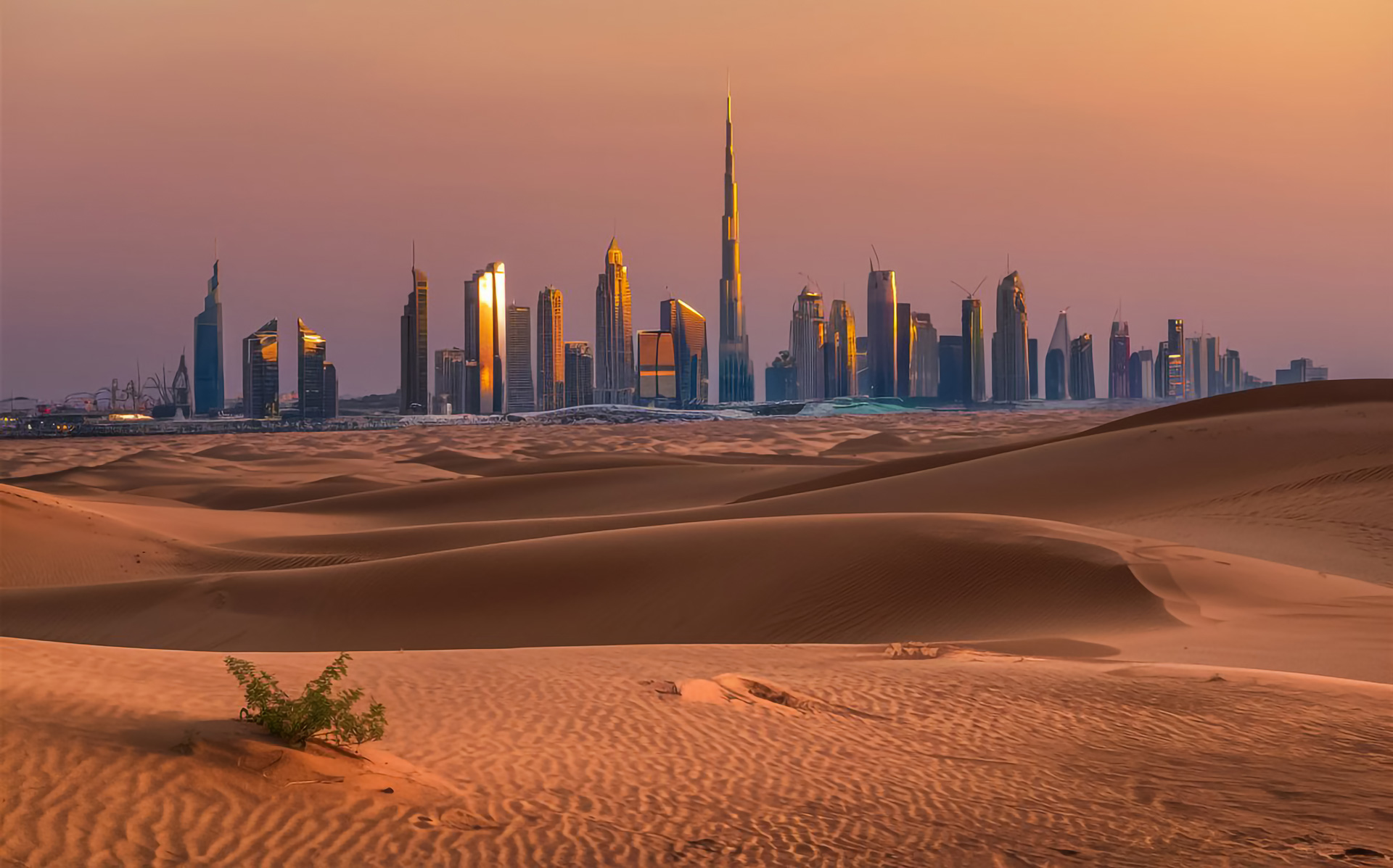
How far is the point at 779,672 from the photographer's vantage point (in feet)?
38.8

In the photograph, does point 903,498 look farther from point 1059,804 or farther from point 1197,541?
point 1059,804

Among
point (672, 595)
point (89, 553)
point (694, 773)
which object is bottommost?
point (89, 553)

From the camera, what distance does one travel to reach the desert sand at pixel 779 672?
629cm

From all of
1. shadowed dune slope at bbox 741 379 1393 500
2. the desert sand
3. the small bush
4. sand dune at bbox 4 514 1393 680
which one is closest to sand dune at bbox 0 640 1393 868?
the desert sand

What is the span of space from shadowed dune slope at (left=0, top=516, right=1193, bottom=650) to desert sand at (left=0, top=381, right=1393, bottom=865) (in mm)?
82

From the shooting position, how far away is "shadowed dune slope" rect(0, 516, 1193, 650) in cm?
1647

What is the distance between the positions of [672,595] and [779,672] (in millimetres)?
6761

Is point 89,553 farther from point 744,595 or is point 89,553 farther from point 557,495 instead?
point 557,495

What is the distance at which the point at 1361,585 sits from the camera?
54.4ft

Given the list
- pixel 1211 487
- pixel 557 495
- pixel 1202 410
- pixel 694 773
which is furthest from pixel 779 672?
pixel 1202 410

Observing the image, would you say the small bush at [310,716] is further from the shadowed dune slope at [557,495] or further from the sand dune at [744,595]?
the shadowed dune slope at [557,495]

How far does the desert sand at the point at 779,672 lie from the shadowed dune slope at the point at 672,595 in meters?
0.08

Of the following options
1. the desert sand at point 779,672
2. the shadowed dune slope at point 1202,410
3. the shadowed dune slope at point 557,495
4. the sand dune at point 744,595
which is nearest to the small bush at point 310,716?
the desert sand at point 779,672

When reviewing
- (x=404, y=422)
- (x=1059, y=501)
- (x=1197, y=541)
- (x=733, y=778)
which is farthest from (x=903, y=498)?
(x=404, y=422)
